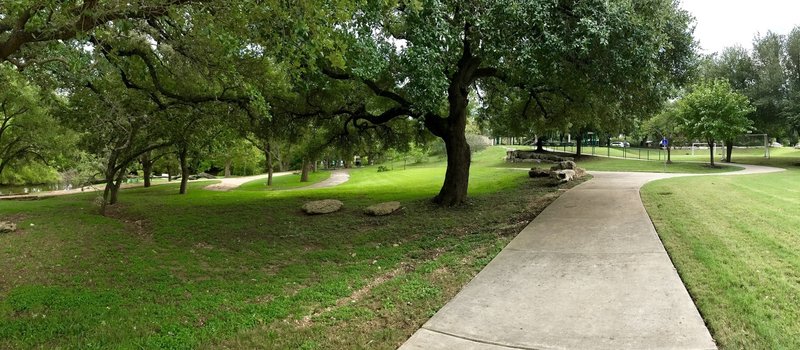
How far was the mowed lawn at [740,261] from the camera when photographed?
4.34 m

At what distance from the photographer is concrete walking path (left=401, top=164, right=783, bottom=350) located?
4.39 m

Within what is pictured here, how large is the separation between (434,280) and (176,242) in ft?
21.7

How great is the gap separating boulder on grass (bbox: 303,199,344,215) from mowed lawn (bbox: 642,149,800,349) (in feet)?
27.3

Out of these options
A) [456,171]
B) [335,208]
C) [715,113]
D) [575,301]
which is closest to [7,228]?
[335,208]

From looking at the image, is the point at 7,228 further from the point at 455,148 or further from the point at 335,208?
the point at 455,148

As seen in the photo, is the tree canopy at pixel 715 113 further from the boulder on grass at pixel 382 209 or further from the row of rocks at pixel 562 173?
the boulder on grass at pixel 382 209

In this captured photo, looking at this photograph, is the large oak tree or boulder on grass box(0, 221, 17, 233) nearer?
the large oak tree

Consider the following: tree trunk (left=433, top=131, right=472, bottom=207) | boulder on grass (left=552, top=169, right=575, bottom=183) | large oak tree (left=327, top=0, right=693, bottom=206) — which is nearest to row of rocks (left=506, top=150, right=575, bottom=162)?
boulder on grass (left=552, top=169, right=575, bottom=183)

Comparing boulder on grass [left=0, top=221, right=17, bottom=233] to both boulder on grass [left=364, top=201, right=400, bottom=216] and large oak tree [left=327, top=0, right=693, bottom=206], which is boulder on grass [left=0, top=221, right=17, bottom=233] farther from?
large oak tree [left=327, top=0, right=693, bottom=206]

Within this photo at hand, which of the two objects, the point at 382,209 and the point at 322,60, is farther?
the point at 382,209

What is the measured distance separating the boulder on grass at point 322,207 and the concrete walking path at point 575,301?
6.57 metres

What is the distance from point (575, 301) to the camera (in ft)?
17.6

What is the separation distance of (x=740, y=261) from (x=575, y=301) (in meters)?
2.64

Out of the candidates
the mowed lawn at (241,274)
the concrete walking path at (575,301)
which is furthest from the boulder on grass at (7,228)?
the concrete walking path at (575,301)
